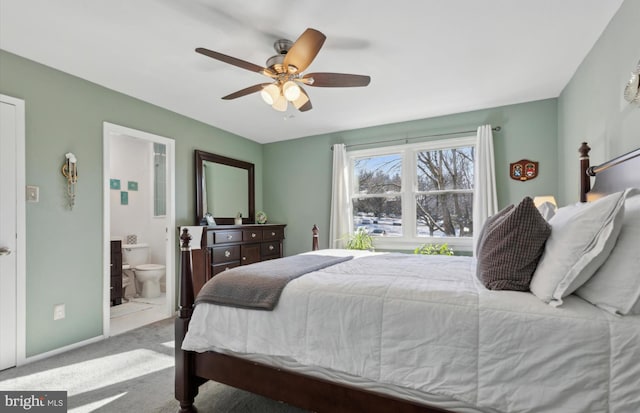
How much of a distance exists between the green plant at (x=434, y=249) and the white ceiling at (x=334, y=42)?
68.2 inches

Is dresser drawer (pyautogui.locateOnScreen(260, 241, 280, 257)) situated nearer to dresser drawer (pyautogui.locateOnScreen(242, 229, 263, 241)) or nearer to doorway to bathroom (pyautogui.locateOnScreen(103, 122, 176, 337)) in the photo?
dresser drawer (pyautogui.locateOnScreen(242, 229, 263, 241))

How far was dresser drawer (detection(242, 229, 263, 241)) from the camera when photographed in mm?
4195

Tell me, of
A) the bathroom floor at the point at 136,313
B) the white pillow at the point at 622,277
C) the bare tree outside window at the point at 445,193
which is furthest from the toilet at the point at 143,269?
the white pillow at the point at 622,277

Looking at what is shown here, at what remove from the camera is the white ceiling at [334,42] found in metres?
1.95

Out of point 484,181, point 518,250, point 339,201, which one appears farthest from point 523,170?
point 518,250

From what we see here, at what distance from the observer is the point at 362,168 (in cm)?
466

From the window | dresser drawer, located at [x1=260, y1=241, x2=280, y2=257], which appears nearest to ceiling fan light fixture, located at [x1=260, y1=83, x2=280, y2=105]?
dresser drawer, located at [x1=260, y1=241, x2=280, y2=257]

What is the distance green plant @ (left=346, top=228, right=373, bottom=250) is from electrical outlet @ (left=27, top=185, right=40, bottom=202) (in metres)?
3.33

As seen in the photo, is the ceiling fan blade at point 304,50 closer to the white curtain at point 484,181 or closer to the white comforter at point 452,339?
the white comforter at point 452,339

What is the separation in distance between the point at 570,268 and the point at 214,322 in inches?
63.8

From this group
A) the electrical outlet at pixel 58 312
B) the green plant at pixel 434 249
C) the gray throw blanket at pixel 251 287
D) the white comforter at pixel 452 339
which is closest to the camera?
the white comforter at pixel 452 339

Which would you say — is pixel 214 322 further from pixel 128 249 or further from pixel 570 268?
pixel 128 249

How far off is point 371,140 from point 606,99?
258 cm

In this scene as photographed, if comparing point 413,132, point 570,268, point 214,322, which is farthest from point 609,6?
point 214,322
